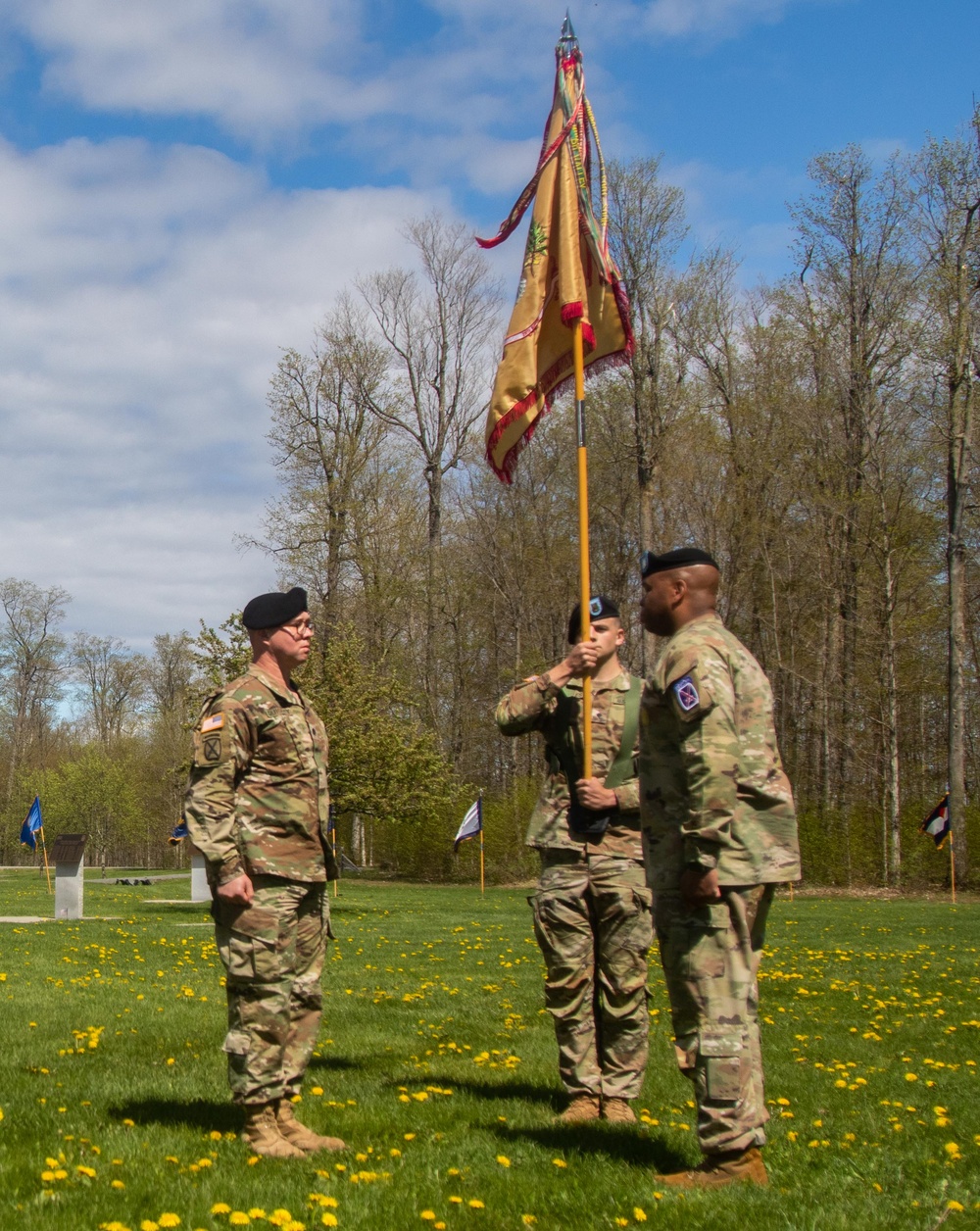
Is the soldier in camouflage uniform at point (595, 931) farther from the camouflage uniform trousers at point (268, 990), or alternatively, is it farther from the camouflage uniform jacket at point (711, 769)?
the camouflage uniform trousers at point (268, 990)

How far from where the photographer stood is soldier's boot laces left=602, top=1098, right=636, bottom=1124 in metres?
5.50

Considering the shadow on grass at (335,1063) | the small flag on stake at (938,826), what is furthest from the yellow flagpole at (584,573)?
the small flag on stake at (938,826)

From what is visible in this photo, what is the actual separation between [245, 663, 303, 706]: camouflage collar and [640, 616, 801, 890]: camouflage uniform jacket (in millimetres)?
1592

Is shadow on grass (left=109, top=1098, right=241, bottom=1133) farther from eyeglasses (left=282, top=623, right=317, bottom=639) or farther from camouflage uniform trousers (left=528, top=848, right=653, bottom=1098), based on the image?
eyeglasses (left=282, top=623, right=317, bottom=639)

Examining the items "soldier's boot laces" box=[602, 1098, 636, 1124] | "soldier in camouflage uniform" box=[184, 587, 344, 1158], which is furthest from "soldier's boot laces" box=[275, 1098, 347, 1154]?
"soldier's boot laces" box=[602, 1098, 636, 1124]

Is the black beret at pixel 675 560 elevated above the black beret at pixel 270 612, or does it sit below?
above

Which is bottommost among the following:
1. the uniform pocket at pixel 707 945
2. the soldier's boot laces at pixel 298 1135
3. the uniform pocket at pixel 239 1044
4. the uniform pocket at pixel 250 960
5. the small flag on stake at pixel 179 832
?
the small flag on stake at pixel 179 832

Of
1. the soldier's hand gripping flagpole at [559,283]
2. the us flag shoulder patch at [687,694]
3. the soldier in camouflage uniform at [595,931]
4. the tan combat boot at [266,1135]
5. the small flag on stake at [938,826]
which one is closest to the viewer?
the us flag shoulder patch at [687,694]

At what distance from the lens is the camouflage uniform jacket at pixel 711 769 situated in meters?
4.38

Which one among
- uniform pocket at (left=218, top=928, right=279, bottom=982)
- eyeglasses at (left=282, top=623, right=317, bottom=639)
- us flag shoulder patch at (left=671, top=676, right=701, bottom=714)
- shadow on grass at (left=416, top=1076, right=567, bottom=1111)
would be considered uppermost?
eyeglasses at (left=282, top=623, right=317, bottom=639)

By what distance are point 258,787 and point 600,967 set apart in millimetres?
1828

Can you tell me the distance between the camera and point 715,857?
173 inches

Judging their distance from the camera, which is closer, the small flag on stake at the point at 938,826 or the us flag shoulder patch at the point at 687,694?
the us flag shoulder patch at the point at 687,694

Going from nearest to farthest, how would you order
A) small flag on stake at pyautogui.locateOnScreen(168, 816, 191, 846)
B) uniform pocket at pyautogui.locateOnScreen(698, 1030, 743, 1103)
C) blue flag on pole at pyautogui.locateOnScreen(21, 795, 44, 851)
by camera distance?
uniform pocket at pyautogui.locateOnScreen(698, 1030, 743, 1103) → small flag on stake at pyautogui.locateOnScreen(168, 816, 191, 846) → blue flag on pole at pyautogui.locateOnScreen(21, 795, 44, 851)
